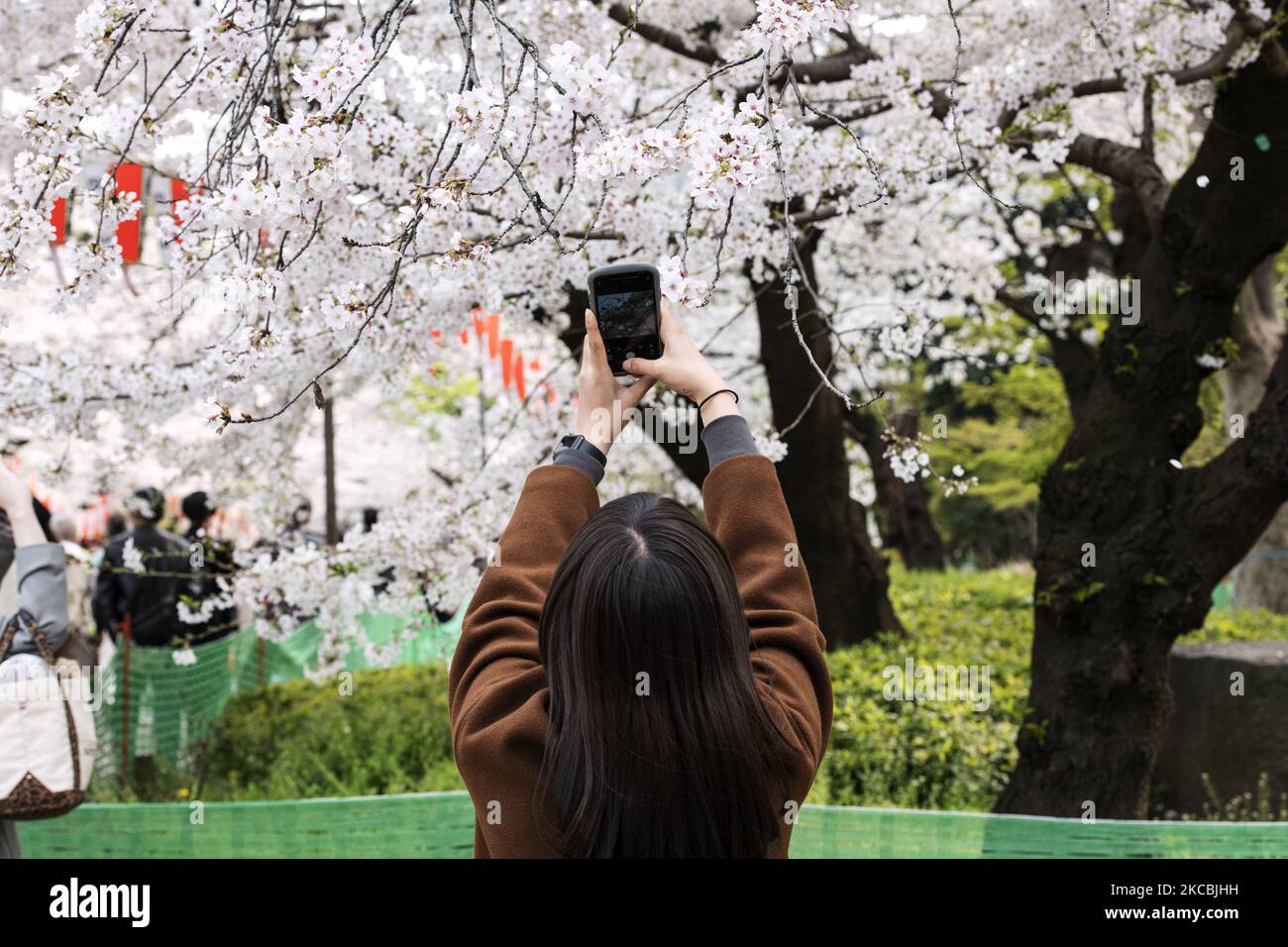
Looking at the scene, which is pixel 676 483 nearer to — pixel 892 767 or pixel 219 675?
pixel 219 675

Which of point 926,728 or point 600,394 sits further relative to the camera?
point 926,728

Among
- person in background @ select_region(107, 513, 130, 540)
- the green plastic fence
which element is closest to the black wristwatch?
the green plastic fence

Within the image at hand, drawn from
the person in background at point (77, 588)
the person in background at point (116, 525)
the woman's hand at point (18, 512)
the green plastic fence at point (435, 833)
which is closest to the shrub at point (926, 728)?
the green plastic fence at point (435, 833)

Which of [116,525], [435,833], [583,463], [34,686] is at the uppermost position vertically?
[583,463]

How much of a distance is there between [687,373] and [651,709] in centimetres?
59

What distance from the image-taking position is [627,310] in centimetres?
177

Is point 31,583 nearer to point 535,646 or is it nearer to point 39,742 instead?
point 39,742

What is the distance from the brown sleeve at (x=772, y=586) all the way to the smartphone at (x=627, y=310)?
0.27m

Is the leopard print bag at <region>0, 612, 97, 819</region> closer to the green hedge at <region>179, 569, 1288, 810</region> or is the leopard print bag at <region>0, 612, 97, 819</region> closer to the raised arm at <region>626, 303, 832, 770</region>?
the raised arm at <region>626, 303, 832, 770</region>

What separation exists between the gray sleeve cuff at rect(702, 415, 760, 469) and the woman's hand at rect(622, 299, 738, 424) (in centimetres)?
2

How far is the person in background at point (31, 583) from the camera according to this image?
106 inches

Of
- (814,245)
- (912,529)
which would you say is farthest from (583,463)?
(912,529)

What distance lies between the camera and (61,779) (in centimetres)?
279

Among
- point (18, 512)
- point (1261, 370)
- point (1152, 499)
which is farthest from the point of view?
point (1261, 370)
